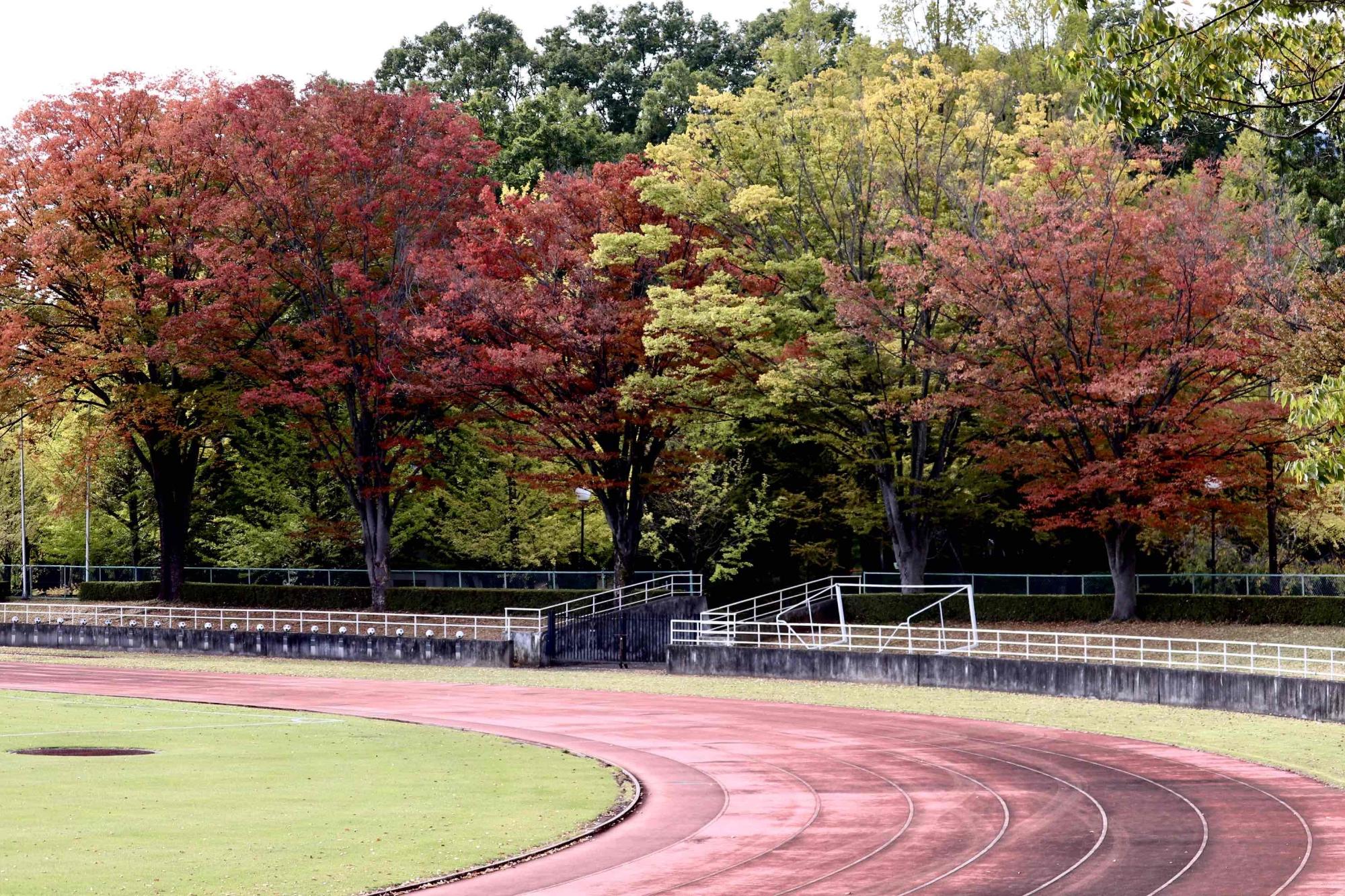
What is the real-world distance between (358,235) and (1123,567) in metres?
27.3

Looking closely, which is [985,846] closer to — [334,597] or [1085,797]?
[1085,797]

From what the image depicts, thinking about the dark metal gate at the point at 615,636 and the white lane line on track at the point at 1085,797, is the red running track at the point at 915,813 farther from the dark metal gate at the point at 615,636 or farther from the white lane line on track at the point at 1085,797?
the dark metal gate at the point at 615,636

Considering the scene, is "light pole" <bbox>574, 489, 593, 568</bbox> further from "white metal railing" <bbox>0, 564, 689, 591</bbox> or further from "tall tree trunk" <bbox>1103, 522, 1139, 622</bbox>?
"tall tree trunk" <bbox>1103, 522, 1139, 622</bbox>

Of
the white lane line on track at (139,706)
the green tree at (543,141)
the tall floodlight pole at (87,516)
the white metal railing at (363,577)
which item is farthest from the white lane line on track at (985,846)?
the green tree at (543,141)

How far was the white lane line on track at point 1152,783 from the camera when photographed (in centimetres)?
1484

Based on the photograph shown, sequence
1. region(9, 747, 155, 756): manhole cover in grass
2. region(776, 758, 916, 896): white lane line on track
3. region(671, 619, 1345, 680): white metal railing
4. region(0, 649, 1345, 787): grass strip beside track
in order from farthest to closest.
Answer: region(671, 619, 1345, 680): white metal railing < region(0, 649, 1345, 787): grass strip beside track < region(9, 747, 155, 756): manhole cover in grass < region(776, 758, 916, 896): white lane line on track

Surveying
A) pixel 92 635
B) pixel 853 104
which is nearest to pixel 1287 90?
pixel 853 104

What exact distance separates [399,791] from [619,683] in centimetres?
1848

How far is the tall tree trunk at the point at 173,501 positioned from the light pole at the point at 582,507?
15161mm

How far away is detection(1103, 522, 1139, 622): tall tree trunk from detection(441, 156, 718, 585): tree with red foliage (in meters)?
12.6

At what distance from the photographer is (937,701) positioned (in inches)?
1297

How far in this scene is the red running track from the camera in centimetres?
1480

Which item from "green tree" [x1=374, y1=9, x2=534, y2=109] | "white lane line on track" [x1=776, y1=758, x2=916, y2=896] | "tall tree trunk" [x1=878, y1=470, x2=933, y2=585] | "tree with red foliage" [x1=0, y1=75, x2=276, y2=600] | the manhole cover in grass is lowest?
"white lane line on track" [x1=776, y1=758, x2=916, y2=896]

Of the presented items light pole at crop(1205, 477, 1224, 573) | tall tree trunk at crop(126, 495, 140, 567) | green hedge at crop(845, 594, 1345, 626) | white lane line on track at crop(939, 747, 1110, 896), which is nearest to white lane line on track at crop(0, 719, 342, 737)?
white lane line on track at crop(939, 747, 1110, 896)
